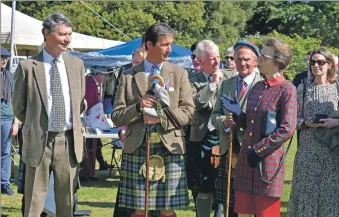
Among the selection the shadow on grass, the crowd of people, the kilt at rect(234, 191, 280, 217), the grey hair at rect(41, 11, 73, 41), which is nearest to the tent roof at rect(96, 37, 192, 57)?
the shadow on grass

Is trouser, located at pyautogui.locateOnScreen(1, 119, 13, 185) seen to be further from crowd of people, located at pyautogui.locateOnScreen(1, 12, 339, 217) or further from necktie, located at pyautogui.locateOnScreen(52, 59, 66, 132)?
necktie, located at pyautogui.locateOnScreen(52, 59, 66, 132)

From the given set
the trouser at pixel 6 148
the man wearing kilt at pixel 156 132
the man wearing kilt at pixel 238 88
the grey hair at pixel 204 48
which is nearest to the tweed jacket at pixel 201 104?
the grey hair at pixel 204 48

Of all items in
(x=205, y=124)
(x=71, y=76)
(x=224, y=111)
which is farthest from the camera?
(x=205, y=124)

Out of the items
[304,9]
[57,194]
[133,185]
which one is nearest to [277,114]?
[133,185]

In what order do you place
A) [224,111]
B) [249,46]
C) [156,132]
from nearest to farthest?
[156,132] → [249,46] → [224,111]

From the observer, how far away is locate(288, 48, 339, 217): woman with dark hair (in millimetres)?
7387

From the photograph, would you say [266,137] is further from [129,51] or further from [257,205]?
[129,51]

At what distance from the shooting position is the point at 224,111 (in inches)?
280

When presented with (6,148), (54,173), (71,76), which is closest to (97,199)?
(6,148)

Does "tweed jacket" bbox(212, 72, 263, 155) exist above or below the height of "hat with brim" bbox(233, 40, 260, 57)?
below

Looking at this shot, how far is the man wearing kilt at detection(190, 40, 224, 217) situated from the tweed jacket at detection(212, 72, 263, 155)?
0.38 metres

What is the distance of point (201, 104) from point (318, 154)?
4.20ft

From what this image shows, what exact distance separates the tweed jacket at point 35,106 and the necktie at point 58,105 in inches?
2.8

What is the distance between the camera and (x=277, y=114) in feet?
20.5
